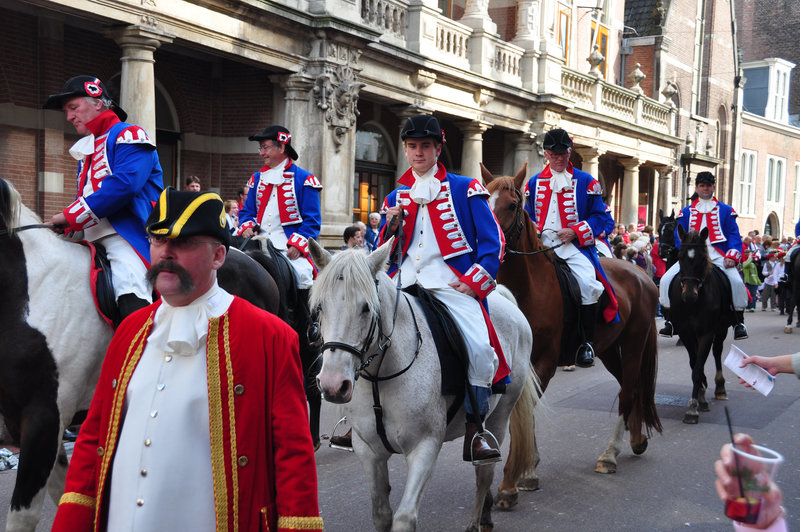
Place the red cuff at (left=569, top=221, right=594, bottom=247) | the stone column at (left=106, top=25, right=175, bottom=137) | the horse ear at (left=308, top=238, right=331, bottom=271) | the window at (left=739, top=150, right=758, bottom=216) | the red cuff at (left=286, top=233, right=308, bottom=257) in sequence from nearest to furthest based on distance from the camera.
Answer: the horse ear at (left=308, top=238, right=331, bottom=271), the red cuff at (left=569, top=221, right=594, bottom=247), the red cuff at (left=286, top=233, right=308, bottom=257), the stone column at (left=106, top=25, right=175, bottom=137), the window at (left=739, top=150, right=758, bottom=216)

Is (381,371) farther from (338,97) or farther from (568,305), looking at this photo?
(338,97)

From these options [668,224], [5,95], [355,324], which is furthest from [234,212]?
[355,324]

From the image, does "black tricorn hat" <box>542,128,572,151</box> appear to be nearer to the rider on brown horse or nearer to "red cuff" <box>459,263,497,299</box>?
the rider on brown horse

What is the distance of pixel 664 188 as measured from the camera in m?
32.5

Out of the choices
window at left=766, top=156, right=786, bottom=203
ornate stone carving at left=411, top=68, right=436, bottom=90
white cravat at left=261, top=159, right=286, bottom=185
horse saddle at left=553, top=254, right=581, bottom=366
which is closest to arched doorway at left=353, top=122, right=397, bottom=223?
ornate stone carving at left=411, top=68, right=436, bottom=90

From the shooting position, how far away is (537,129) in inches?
883

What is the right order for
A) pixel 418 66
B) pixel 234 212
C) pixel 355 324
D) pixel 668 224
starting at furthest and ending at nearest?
pixel 418 66 < pixel 668 224 < pixel 234 212 < pixel 355 324

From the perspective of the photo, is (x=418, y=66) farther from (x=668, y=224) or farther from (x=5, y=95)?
(x=5, y=95)

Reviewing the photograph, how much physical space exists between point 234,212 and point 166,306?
31.8 ft

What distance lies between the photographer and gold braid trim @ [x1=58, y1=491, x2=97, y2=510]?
2.54 m

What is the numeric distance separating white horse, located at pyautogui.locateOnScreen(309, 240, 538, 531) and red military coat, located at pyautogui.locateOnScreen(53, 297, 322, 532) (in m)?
1.06

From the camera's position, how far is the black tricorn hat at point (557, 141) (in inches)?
285

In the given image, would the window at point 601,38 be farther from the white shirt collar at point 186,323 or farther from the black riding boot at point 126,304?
the white shirt collar at point 186,323

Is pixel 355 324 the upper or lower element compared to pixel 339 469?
upper
